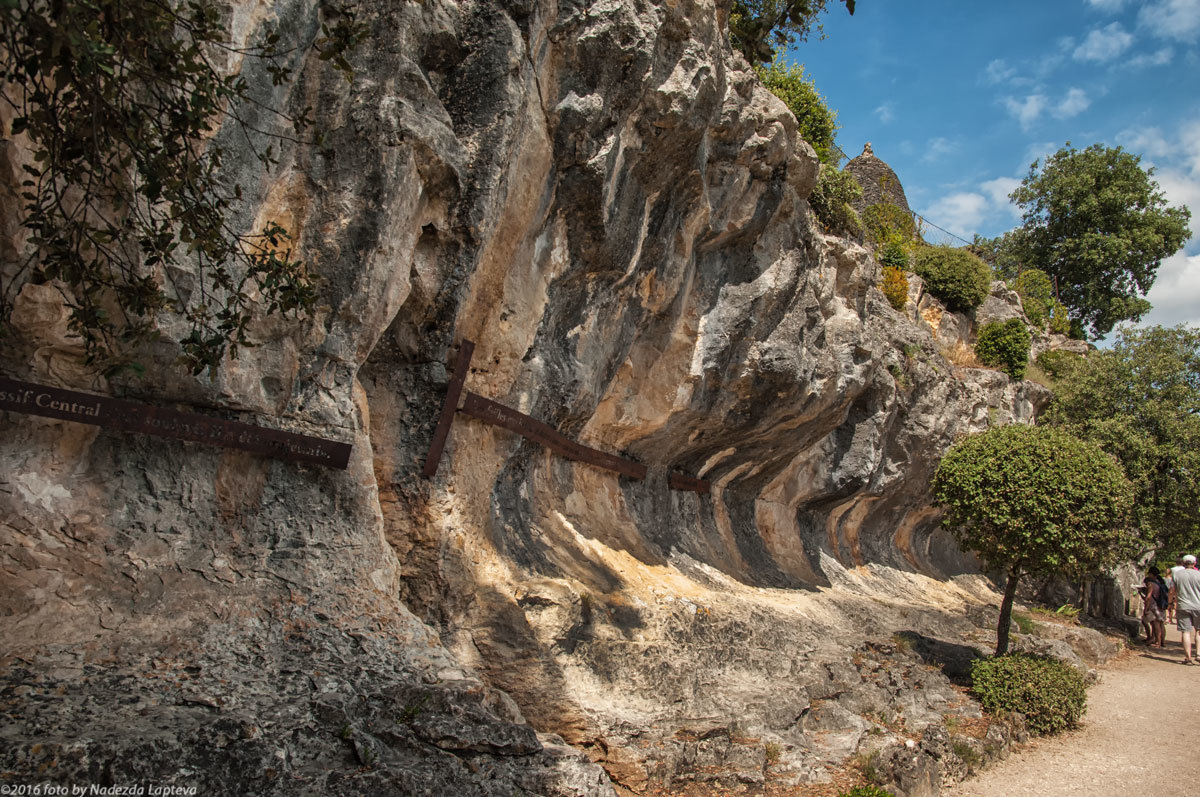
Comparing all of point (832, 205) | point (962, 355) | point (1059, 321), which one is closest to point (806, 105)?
point (832, 205)


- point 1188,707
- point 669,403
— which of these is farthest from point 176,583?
point 1188,707

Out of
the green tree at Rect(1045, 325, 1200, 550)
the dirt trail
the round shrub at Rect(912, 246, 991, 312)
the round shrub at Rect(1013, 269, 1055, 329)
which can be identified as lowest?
the dirt trail

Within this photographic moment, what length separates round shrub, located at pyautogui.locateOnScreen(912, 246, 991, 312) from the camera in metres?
22.7

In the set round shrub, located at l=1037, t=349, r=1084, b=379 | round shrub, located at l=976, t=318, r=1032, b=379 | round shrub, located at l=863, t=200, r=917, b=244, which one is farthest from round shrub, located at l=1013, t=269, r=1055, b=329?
round shrub, located at l=976, t=318, r=1032, b=379

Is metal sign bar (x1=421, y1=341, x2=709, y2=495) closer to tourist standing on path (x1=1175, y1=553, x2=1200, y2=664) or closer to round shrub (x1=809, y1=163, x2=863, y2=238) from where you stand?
round shrub (x1=809, y1=163, x2=863, y2=238)

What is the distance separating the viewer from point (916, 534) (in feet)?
66.3

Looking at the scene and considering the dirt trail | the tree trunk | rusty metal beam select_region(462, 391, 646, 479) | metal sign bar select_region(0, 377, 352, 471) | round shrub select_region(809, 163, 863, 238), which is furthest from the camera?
round shrub select_region(809, 163, 863, 238)

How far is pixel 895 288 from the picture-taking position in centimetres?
1889

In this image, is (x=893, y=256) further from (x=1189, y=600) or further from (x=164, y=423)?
(x=164, y=423)

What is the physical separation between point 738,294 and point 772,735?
5.70m

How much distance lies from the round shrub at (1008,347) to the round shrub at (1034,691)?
13.9m

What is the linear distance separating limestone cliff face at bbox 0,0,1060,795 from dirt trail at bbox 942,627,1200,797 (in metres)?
1.20

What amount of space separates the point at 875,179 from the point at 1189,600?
69.5ft

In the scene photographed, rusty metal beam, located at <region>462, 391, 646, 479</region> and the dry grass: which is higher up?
the dry grass
